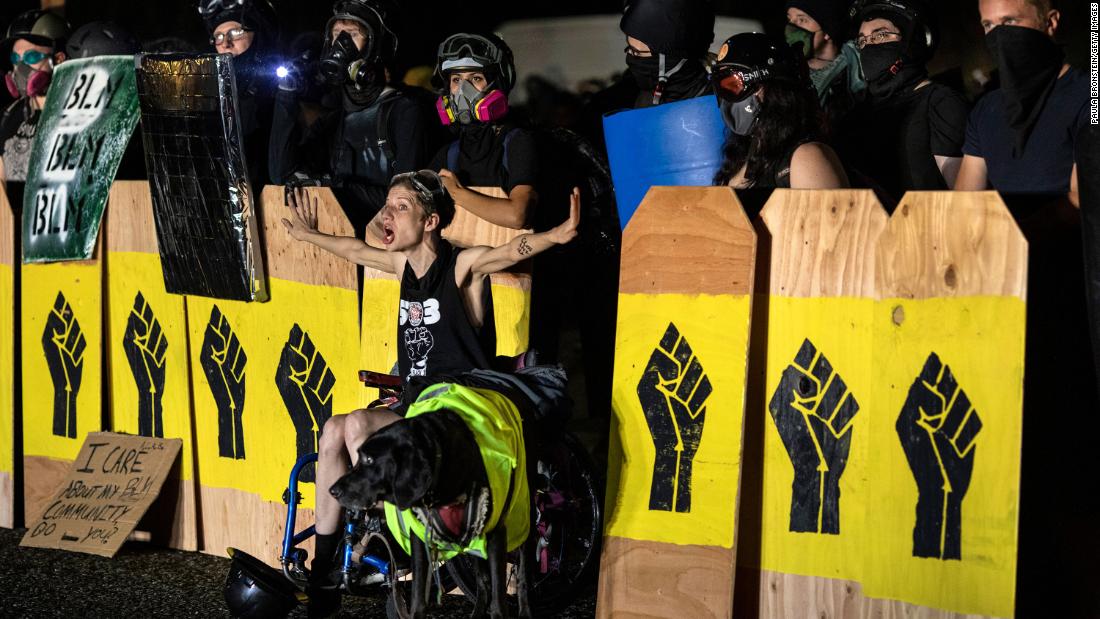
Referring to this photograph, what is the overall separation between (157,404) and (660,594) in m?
2.78

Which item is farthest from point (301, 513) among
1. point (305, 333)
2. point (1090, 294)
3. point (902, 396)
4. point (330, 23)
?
point (1090, 294)

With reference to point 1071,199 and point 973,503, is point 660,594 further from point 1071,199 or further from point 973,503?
point 1071,199

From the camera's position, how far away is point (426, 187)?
16.5 ft

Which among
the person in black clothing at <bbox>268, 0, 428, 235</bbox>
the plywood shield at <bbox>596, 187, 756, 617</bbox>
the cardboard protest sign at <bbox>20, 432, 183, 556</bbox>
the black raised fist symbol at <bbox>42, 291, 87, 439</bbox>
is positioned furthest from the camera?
the black raised fist symbol at <bbox>42, 291, 87, 439</bbox>

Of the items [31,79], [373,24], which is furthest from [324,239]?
[31,79]

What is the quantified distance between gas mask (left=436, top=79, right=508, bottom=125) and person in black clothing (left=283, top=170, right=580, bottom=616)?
51 centimetres

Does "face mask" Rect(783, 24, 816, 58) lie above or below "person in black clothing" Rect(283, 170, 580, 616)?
above

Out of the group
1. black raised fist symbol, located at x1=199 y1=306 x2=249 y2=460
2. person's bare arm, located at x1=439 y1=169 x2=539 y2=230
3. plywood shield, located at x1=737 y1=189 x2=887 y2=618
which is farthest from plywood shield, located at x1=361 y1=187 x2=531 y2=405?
plywood shield, located at x1=737 y1=189 x2=887 y2=618

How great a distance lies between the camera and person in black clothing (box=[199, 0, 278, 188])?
246 inches

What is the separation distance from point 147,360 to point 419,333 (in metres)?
1.79

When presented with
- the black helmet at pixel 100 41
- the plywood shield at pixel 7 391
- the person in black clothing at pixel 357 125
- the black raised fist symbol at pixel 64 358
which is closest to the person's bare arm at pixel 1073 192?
the person in black clothing at pixel 357 125

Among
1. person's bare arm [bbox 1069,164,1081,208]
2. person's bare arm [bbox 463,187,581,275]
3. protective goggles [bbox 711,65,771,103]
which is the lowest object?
person's bare arm [bbox 463,187,581,275]

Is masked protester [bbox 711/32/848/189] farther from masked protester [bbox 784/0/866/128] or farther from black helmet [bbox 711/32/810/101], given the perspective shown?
masked protester [bbox 784/0/866/128]

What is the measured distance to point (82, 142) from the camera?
20.6ft
